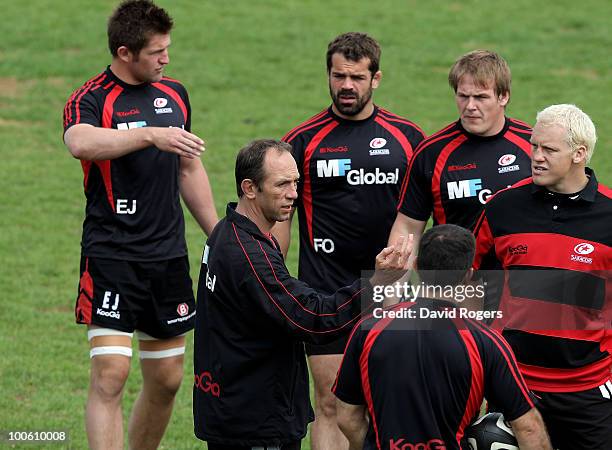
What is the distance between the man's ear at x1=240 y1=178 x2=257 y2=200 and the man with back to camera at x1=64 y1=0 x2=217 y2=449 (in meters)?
1.32

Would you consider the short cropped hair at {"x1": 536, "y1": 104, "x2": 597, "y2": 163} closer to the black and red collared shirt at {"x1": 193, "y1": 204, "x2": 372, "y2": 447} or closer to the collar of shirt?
the collar of shirt

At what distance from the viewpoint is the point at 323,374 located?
8461 millimetres

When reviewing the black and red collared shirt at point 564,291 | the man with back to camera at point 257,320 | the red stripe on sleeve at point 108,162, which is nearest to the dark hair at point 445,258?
the man with back to camera at point 257,320

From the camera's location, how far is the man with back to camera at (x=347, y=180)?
335 inches

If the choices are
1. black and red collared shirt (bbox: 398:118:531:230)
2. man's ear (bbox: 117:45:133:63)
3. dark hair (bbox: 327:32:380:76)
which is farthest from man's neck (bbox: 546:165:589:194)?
man's ear (bbox: 117:45:133:63)

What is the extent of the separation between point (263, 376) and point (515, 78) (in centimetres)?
1458

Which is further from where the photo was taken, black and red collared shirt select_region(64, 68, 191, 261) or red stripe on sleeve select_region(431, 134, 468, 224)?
black and red collared shirt select_region(64, 68, 191, 261)

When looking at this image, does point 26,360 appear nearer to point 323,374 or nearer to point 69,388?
point 69,388

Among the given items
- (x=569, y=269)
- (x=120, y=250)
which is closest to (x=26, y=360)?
(x=120, y=250)

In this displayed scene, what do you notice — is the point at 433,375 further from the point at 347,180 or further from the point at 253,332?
the point at 347,180

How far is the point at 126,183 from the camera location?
8.14 m

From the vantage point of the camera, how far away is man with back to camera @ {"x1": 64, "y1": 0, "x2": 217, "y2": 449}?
26.1 feet

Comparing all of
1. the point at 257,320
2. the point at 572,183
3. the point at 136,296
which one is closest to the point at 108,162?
the point at 136,296

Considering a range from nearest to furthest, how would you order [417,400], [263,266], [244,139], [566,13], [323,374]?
[417,400] → [263,266] → [323,374] → [244,139] → [566,13]
